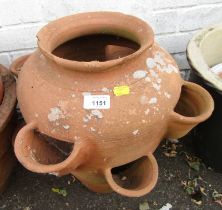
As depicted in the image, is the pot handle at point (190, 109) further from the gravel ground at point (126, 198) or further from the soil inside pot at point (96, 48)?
the gravel ground at point (126, 198)

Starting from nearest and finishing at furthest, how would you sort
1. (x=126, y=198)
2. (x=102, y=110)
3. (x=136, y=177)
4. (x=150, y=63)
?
(x=102, y=110) → (x=150, y=63) → (x=136, y=177) → (x=126, y=198)

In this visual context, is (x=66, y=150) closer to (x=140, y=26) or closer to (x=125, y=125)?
(x=125, y=125)

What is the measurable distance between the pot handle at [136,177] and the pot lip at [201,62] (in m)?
0.41

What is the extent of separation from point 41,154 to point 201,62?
2.64ft

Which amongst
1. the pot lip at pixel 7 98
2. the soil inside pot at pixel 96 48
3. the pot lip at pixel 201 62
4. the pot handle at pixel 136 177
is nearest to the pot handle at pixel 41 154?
the pot handle at pixel 136 177

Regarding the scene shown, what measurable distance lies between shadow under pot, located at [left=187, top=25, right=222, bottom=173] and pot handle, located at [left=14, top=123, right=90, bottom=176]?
2.07ft

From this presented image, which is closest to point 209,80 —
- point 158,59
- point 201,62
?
point 201,62

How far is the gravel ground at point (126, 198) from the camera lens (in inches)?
68.5

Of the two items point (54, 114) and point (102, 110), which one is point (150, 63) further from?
point (54, 114)

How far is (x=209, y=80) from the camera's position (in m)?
1.51

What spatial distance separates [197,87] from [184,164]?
64cm

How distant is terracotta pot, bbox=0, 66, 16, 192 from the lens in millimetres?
1536

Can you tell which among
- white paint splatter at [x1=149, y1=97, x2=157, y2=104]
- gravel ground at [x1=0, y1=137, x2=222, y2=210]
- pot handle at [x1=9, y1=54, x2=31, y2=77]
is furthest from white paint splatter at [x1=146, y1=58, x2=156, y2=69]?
gravel ground at [x1=0, y1=137, x2=222, y2=210]

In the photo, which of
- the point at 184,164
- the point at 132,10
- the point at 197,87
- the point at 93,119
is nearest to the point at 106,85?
the point at 93,119
